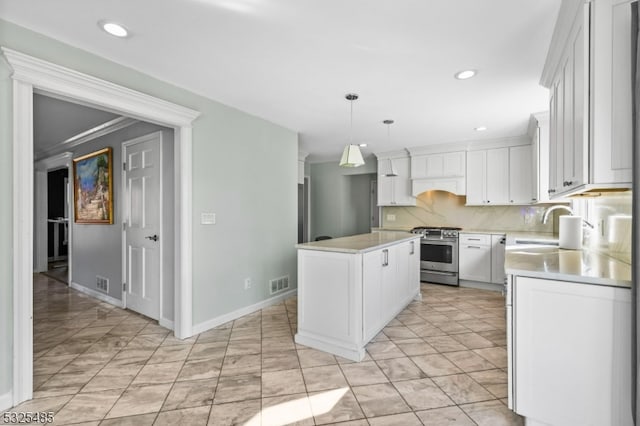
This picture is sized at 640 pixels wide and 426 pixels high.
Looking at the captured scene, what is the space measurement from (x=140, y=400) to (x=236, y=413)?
0.66 m

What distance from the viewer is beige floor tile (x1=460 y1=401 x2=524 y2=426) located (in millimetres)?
1720

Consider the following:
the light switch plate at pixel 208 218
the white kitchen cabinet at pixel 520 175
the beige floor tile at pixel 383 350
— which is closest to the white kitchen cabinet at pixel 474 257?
the white kitchen cabinet at pixel 520 175

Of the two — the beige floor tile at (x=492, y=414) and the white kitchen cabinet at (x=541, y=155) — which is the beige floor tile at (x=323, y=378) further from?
the white kitchen cabinet at (x=541, y=155)

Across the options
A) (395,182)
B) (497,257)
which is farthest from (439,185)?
(497,257)

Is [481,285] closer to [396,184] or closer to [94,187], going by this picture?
[396,184]

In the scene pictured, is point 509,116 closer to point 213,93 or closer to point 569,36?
point 569,36

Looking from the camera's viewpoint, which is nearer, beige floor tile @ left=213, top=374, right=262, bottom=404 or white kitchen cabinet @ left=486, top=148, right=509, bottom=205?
beige floor tile @ left=213, top=374, right=262, bottom=404

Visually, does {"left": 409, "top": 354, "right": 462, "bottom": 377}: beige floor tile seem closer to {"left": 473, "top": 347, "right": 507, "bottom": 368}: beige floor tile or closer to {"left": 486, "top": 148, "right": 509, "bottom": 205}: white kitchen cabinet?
{"left": 473, "top": 347, "right": 507, "bottom": 368}: beige floor tile

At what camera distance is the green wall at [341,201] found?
6.91 meters

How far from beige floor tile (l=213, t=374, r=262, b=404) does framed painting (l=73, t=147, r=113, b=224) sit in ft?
9.29

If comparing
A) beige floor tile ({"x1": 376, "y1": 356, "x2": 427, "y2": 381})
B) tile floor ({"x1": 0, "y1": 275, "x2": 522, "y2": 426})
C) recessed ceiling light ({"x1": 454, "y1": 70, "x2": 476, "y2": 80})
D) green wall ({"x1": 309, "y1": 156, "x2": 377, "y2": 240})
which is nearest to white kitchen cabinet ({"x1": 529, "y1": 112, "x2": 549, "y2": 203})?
recessed ceiling light ({"x1": 454, "y1": 70, "x2": 476, "y2": 80})

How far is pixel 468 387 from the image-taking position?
2.07m

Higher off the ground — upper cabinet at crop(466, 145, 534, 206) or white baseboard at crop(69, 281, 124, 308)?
upper cabinet at crop(466, 145, 534, 206)

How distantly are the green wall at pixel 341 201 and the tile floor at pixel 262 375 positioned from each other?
368 centimetres
